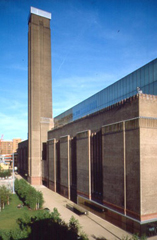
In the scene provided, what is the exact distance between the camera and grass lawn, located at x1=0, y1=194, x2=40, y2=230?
2571 centimetres

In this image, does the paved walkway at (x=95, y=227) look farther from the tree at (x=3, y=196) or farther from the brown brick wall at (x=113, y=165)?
the tree at (x=3, y=196)

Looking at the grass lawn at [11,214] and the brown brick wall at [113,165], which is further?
the grass lawn at [11,214]

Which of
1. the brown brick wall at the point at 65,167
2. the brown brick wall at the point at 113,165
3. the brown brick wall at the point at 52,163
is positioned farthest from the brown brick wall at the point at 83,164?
the brown brick wall at the point at 52,163

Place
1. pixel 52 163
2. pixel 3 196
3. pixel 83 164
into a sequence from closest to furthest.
Result: pixel 83 164, pixel 3 196, pixel 52 163

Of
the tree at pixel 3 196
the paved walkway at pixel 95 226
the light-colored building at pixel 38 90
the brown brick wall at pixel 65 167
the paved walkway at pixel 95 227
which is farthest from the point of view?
the light-colored building at pixel 38 90

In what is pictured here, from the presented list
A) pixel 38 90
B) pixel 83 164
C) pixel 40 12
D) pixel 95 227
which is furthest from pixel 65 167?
pixel 40 12

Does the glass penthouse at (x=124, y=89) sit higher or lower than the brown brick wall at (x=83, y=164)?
higher

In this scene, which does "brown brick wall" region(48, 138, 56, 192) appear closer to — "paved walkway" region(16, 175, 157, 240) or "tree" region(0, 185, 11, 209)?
"paved walkway" region(16, 175, 157, 240)

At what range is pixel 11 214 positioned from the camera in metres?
30.2

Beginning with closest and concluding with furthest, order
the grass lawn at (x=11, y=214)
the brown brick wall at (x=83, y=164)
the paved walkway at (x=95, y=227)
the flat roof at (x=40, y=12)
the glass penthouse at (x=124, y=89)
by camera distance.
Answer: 1. the paved walkway at (x=95, y=227)
2. the grass lawn at (x=11, y=214)
3. the glass penthouse at (x=124, y=89)
4. the brown brick wall at (x=83, y=164)
5. the flat roof at (x=40, y=12)

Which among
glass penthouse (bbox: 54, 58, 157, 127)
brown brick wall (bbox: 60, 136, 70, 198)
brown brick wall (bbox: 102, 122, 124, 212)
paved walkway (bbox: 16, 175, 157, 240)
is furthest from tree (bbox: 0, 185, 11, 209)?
glass penthouse (bbox: 54, 58, 157, 127)

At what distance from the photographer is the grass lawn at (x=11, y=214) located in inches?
1012

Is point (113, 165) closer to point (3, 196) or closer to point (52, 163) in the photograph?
point (3, 196)

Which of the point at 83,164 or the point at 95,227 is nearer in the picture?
the point at 95,227
